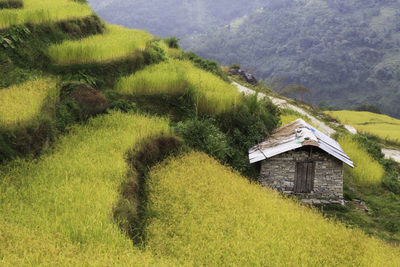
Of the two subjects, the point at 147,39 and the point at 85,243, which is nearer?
the point at 85,243

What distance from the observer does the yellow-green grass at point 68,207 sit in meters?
4.45

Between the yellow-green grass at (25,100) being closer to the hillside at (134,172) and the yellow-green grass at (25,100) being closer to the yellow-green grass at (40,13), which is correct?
the hillside at (134,172)

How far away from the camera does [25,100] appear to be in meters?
7.96

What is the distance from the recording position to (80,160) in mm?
6984

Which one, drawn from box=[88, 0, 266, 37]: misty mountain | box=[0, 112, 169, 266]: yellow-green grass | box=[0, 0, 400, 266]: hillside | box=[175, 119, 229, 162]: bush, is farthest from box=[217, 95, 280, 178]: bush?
box=[88, 0, 266, 37]: misty mountain

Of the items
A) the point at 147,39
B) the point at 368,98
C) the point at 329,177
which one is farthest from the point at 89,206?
the point at 368,98

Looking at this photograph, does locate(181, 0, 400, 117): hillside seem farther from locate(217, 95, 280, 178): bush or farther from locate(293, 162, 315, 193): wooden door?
locate(293, 162, 315, 193): wooden door

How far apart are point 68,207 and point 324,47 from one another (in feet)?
468

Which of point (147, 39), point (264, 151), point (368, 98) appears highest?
point (147, 39)

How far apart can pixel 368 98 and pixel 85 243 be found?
121 meters

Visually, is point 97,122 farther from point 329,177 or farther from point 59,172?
point 329,177

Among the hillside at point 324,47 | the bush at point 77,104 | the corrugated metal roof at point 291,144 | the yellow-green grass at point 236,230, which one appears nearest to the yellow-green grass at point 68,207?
the bush at point 77,104

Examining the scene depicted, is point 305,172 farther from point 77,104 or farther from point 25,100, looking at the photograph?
point 25,100

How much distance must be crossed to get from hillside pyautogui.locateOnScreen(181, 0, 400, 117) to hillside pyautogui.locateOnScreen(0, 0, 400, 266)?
103 metres
